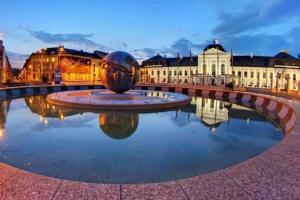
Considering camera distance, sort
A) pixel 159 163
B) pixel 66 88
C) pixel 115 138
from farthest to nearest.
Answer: pixel 66 88 < pixel 115 138 < pixel 159 163

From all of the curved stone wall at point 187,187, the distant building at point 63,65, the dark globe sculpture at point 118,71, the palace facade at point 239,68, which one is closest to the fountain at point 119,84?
Answer: the dark globe sculpture at point 118,71

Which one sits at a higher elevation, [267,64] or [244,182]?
[267,64]

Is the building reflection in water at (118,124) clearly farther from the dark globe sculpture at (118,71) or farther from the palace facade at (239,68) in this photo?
the palace facade at (239,68)

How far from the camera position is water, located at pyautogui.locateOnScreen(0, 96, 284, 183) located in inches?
235

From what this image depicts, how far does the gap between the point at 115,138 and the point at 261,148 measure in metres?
4.77

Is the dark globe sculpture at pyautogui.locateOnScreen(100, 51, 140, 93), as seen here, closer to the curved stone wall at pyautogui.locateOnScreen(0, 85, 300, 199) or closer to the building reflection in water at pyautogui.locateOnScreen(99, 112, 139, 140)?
the building reflection in water at pyautogui.locateOnScreen(99, 112, 139, 140)

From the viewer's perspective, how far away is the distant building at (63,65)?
251 feet

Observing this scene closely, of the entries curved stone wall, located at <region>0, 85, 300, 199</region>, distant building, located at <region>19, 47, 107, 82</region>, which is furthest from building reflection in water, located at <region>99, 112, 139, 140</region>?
distant building, located at <region>19, 47, 107, 82</region>

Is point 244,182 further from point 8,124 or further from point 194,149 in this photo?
point 8,124

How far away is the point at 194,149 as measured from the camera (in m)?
7.77

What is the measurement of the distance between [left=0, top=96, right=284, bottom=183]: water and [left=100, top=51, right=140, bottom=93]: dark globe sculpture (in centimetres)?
646

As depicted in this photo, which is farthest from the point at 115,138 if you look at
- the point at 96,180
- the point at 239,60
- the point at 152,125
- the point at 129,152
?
the point at 239,60

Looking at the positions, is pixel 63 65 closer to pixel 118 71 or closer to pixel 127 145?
pixel 118 71

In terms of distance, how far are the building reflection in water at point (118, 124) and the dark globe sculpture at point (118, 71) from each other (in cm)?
551
